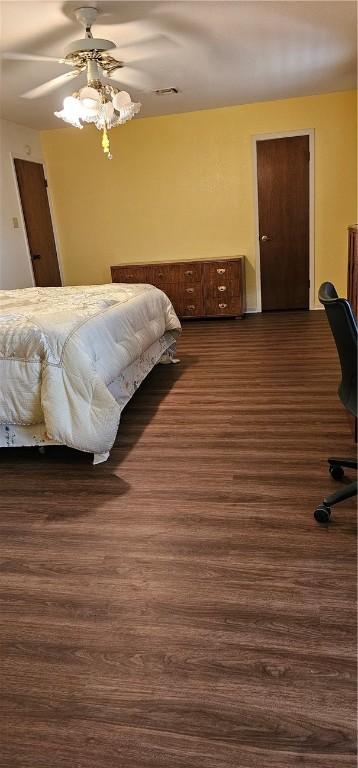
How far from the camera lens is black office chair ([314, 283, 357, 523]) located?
172 cm

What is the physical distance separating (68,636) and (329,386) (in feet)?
8.16

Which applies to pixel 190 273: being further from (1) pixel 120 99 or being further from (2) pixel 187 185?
(1) pixel 120 99

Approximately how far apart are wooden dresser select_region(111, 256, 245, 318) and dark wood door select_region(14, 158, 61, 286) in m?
1.05

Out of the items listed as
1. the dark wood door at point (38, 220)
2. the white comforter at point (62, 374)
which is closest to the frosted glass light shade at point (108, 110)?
the white comforter at point (62, 374)

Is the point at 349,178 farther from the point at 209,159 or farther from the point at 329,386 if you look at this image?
the point at 329,386

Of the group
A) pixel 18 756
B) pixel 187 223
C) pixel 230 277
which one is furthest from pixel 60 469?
pixel 187 223

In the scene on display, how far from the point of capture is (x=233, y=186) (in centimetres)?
593

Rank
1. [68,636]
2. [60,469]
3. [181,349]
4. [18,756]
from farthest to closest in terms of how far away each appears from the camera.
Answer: [181,349], [60,469], [68,636], [18,756]

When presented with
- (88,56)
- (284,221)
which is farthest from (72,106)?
(284,221)

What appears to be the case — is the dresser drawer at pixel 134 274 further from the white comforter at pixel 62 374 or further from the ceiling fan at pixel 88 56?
the white comforter at pixel 62 374

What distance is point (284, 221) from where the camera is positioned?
5.93m

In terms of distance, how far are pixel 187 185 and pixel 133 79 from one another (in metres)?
1.82

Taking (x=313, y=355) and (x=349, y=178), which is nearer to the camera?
(x=313, y=355)

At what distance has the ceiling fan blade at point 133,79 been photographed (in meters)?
4.07
